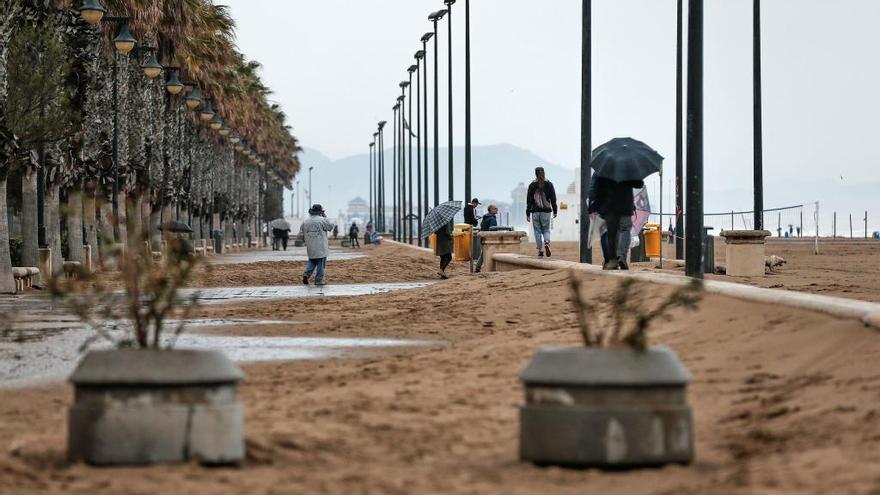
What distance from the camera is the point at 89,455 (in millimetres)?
7984

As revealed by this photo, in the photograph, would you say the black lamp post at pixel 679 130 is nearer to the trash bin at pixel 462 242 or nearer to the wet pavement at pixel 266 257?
the trash bin at pixel 462 242

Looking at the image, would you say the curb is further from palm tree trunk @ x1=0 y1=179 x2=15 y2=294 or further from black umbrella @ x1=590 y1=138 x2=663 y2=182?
palm tree trunk @ x1=0 y1=179 x2=15 y2=294

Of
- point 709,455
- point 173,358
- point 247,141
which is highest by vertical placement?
point 247,141

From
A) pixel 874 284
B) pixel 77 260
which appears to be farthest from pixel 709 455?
pixel 77 260

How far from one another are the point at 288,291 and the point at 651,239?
1235cm

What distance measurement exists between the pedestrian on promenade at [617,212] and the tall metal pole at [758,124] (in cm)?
1044

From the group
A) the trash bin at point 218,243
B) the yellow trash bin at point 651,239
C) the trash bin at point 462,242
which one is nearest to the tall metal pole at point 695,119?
the yellow trash bin at point 651,239

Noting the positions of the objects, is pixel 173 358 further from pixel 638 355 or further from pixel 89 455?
pixel 638 355

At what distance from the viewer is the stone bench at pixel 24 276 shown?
3088cm

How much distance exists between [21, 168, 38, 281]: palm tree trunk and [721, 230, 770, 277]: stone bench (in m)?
14.6

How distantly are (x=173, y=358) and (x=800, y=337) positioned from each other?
16.7ft

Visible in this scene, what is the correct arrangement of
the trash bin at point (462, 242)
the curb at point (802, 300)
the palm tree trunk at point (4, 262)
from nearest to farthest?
the curb at point (802, 300), the palm tree trunk at point (4, 262), the trash bin at point (462, 242)

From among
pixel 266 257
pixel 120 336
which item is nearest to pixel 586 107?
pixel 120 336

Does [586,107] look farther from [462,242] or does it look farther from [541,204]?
[462,242]
